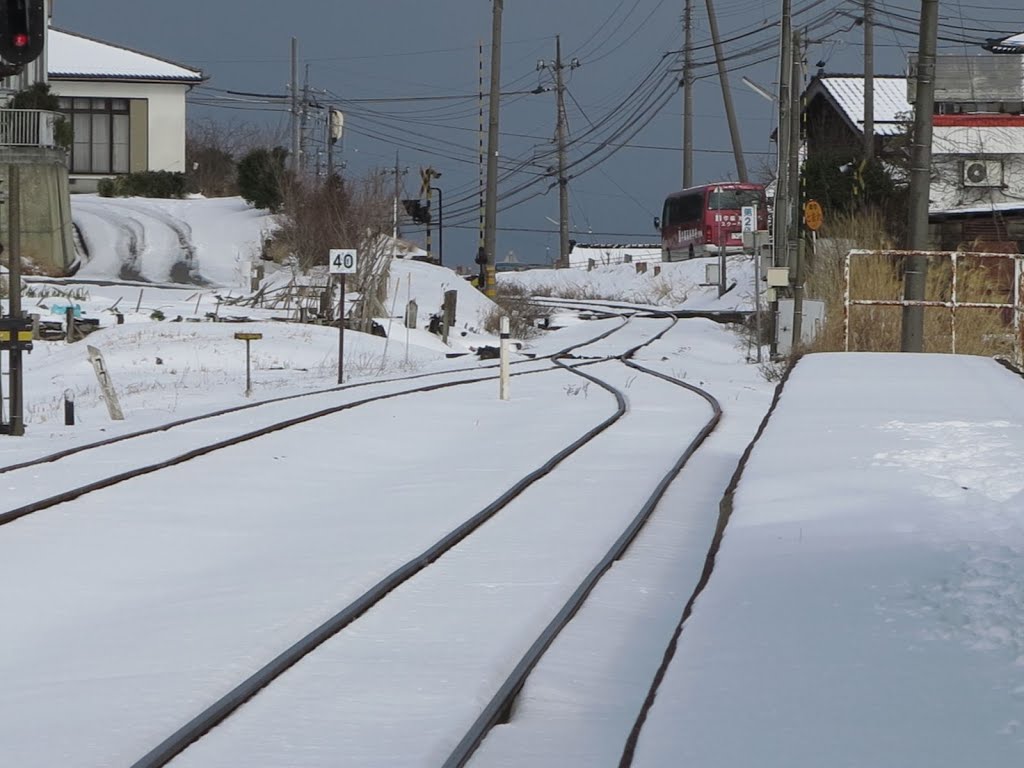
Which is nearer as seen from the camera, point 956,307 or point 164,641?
point 164,641


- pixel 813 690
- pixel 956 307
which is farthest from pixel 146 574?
pixel 956 307

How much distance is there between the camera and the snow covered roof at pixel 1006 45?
61.7 metres

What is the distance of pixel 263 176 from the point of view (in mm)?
47125

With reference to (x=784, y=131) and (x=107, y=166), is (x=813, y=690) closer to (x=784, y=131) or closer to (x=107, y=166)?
(x=784, y=131)

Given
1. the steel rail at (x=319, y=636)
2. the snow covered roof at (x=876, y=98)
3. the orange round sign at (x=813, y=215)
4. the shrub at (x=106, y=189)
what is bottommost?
the steel rail at (x=319, y=636)

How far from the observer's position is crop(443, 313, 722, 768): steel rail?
5484 millimetres

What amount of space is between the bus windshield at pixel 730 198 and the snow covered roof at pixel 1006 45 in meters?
14.3

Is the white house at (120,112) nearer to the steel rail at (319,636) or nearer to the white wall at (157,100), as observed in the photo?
the white wall at (157,100)

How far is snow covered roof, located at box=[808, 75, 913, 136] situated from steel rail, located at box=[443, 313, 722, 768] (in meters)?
44.8

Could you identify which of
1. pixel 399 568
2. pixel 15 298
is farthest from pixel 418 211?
pixel 399 568

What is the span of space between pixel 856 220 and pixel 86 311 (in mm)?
14568

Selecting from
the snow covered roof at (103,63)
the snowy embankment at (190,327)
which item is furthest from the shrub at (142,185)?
the snowy embankment at (190,327)

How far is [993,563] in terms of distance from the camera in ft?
21.5

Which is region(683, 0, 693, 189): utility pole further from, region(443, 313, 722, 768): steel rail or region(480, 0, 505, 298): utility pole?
region(443, 313, 722, 768): steel rail
